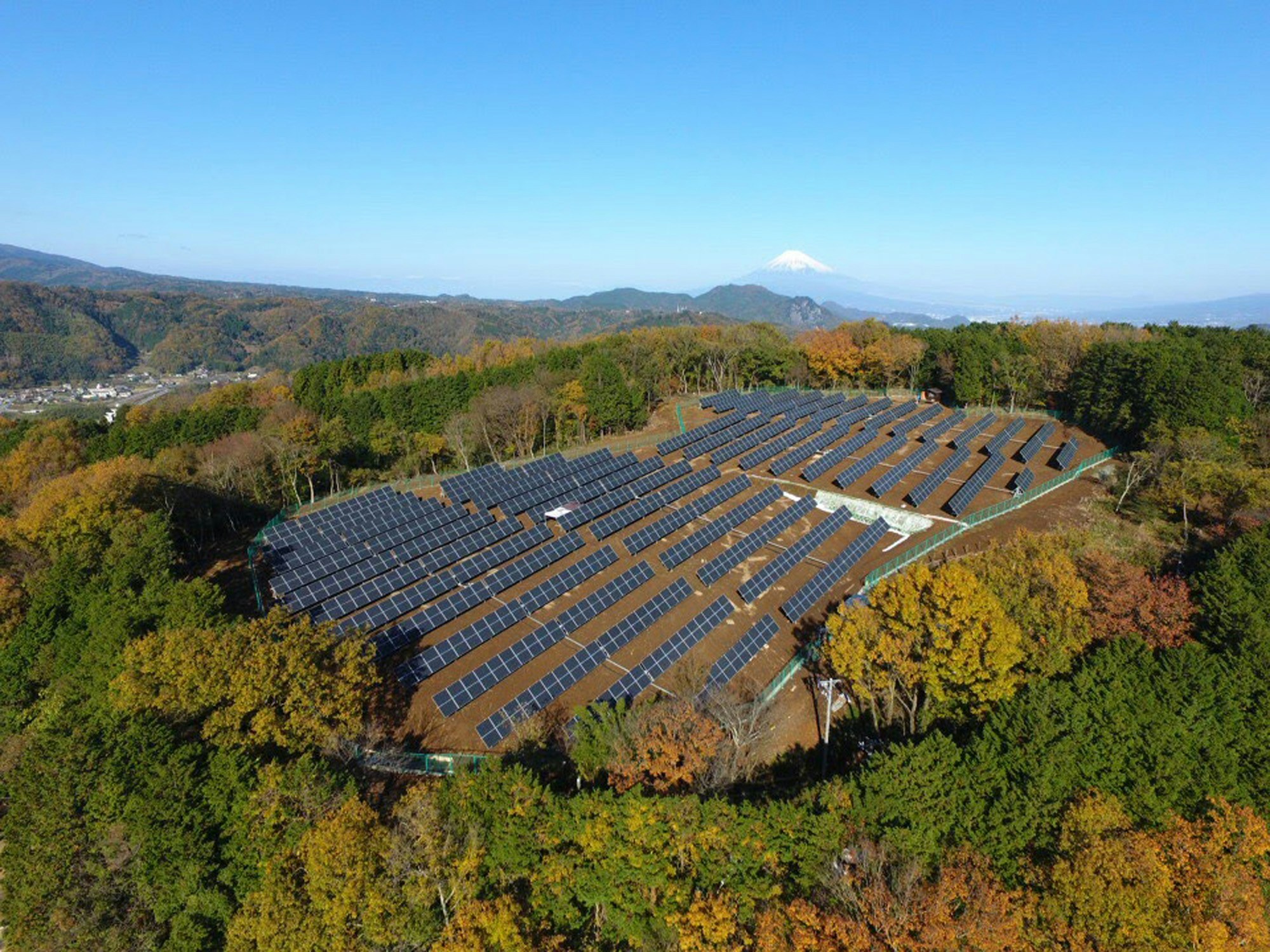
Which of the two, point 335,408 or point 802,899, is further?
point 335,408

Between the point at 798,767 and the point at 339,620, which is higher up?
the point at 339,620

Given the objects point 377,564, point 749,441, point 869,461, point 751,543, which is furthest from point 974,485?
point 377,564

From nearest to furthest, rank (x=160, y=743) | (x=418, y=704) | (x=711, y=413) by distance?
(x=160, y=743) → (x=418, y=704) → (x=711, y=413)

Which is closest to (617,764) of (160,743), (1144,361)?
(160,743)

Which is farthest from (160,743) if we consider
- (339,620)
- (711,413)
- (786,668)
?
(711,413)

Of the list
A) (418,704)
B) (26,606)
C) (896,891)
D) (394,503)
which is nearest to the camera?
(896,891)

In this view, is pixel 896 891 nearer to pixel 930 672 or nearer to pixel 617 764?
pixel 617 764

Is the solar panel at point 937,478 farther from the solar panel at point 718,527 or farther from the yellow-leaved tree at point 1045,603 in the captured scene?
the yellow-leaved tree at point 1045,603

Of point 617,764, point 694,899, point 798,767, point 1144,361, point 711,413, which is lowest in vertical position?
point 798,767
